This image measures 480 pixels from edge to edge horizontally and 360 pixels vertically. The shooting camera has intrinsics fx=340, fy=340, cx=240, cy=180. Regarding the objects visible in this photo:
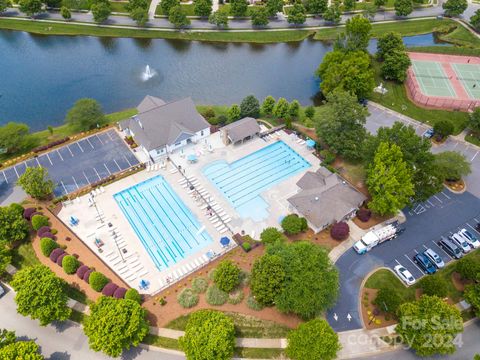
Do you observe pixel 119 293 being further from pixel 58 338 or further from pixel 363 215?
pixel 363 215

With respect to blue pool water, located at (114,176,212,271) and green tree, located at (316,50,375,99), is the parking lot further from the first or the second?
green tree, located at (316,50,375,99)

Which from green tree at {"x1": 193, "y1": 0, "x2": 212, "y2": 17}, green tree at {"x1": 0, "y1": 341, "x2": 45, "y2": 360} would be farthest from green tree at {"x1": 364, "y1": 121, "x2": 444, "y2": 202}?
green tree at {"x1": 193, "y1": 0, "x2": 212, "y2": 17}

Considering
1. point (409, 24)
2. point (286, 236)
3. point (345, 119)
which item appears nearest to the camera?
point (286, 236)

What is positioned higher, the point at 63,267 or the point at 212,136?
the point at 212,136

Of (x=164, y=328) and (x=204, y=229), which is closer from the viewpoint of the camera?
(x=164, y=328)

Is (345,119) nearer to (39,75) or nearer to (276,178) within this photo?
(276,178)

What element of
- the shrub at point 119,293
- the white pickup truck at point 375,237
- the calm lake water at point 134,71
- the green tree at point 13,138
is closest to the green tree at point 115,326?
the shrub at point 119,293

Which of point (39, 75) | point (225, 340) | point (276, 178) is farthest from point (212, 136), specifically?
point (39, 75)
